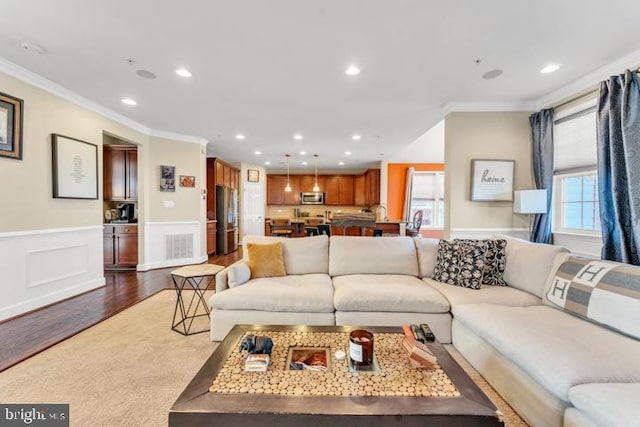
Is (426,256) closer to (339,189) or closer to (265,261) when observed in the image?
(265,261)

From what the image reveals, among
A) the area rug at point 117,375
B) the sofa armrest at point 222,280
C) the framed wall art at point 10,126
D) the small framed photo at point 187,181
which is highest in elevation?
the framed wall art at point 10,126

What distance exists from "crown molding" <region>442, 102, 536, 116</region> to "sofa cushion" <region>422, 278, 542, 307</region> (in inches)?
96.1

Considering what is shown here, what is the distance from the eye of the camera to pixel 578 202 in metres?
3.33

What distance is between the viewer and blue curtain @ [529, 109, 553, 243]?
137 inches

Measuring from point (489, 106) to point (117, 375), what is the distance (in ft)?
15.9

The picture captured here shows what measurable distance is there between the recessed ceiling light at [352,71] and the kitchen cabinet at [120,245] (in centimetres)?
452

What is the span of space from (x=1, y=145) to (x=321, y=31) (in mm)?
3323

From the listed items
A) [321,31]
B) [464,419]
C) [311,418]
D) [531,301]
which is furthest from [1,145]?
[531,301]

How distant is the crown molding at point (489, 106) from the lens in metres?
3.69

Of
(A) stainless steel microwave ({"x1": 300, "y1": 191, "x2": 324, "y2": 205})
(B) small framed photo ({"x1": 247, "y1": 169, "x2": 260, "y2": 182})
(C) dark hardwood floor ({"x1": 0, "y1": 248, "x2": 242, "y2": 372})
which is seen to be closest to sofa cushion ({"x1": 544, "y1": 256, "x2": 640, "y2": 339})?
(C) dark hardwood floor ({"x1": 0, "y1": 248, "x2": 242, "y2": 372})

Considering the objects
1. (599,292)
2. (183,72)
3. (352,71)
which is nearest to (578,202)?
(599,292)

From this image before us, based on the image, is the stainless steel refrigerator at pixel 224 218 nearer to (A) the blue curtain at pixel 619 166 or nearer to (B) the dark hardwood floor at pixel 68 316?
(B) the dark hardwood floor at pixel 68 316

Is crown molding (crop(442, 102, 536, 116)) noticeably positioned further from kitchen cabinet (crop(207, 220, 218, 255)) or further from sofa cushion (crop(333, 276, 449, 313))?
kitchen cabinet (crop(207, 220, 218, 255))

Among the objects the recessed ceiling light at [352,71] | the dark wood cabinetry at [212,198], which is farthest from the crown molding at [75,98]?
the recessed ceiling light at [352,71]
